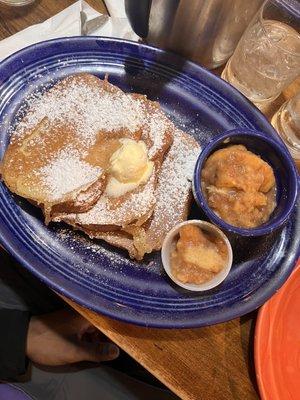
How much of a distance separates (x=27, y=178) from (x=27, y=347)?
589 millimetres

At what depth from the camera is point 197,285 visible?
887 millimetres

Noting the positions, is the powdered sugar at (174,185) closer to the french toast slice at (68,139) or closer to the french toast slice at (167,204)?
the french toast slice at (167,204)

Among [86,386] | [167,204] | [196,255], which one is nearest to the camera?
[196,255]

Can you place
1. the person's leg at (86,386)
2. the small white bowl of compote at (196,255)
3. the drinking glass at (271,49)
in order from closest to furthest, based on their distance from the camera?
the small white bowl of compote at (196,255) < the drinking glass at (271,49) < the person's leg at (86,386)

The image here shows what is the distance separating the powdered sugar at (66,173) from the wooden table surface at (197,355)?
229 mm

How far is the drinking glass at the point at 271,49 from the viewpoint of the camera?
1053 mm

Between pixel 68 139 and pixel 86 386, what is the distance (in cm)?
77

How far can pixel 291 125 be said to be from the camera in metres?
1.13

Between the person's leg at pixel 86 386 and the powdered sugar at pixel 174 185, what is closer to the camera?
the powdered sugar at pixel 174 185

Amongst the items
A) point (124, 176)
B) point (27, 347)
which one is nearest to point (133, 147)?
point (124, 176)

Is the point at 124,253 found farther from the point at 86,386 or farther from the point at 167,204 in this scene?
the point at 86,386

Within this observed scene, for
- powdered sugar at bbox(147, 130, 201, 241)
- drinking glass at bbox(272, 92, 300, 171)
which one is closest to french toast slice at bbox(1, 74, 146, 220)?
powdered sugar at bbox(147, 130, 201, 241)

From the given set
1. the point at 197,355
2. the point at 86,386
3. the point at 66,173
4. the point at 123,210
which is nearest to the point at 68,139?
the point at 66,173

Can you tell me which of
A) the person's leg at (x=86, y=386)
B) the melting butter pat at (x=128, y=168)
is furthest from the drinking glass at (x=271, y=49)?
the person's leg at (x=86, y=386)
